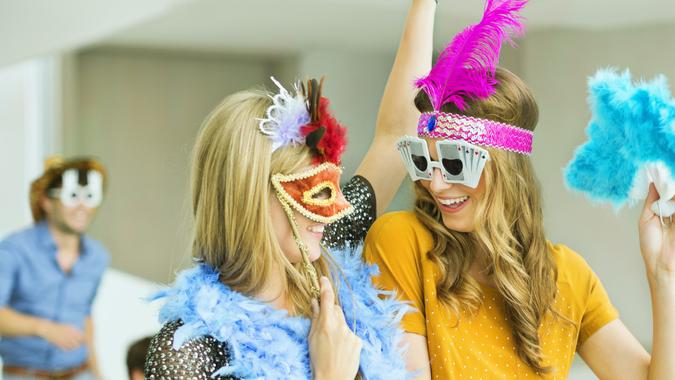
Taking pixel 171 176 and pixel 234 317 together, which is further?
pixel 171 176

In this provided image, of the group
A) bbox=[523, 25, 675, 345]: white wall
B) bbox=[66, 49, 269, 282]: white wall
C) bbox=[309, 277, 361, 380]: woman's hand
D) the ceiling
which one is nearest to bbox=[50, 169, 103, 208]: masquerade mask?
the ceiling

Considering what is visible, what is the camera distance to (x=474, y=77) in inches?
67.2

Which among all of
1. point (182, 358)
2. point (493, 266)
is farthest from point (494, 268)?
point (182, 358)

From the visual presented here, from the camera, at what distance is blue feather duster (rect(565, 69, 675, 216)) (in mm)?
1579

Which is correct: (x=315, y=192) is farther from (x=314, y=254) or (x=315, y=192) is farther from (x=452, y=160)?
(x=452, y=160)

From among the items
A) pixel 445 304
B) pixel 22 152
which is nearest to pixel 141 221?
pixel 22 152

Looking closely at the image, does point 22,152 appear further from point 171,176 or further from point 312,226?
point 312,226

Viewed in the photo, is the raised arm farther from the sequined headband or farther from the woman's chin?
the woman's chin

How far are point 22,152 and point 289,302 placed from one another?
5.63 metres

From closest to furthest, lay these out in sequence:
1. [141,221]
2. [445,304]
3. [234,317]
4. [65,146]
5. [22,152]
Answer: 1. [234,317]
2. [445,304]
3. [22,152]
4. [65,146]
5. [141,221]

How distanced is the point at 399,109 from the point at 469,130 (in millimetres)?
290

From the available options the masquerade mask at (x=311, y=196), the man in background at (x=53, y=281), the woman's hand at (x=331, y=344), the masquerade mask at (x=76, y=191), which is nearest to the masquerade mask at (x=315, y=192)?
the masquerade mask at (x=311, y=196)

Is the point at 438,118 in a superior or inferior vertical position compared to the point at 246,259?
superior

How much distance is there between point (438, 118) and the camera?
67.1 inches
